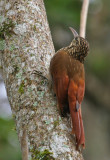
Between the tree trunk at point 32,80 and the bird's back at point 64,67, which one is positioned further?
the bird's back at point 64,67

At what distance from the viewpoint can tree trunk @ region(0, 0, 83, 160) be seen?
7.90ft

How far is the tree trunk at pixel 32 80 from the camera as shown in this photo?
2408mm

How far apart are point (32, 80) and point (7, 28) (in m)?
0.57

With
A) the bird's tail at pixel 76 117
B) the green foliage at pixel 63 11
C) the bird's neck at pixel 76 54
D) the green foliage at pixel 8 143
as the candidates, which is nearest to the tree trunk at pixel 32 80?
the bird's tail at pixel 76 117

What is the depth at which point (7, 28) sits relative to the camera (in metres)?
3.09

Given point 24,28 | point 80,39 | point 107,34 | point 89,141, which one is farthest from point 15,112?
point 107,34

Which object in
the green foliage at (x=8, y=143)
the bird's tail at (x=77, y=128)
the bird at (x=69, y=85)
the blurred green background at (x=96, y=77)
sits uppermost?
the blurred green background at (x=96, y=77)

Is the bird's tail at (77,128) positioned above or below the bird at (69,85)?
below

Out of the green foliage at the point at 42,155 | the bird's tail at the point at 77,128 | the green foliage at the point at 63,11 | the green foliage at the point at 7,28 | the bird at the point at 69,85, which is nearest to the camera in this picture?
the green foliage at the point at 42,155

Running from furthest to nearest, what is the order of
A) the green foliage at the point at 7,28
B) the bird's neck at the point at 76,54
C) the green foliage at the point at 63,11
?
the green foliage at the point at 63,11
the bird's neck at the point at 76,54
the green foliage at the point at 7,28

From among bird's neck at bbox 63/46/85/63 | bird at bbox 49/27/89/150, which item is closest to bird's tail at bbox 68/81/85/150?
bird at bbox 49/27/89/150

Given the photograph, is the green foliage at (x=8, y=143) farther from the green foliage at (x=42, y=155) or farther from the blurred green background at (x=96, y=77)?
the blurred green background at (x=96, y=77)

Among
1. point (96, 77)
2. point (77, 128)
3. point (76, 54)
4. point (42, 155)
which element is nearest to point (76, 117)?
point (77, 128)

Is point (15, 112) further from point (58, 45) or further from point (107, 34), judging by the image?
point (107, 34)
